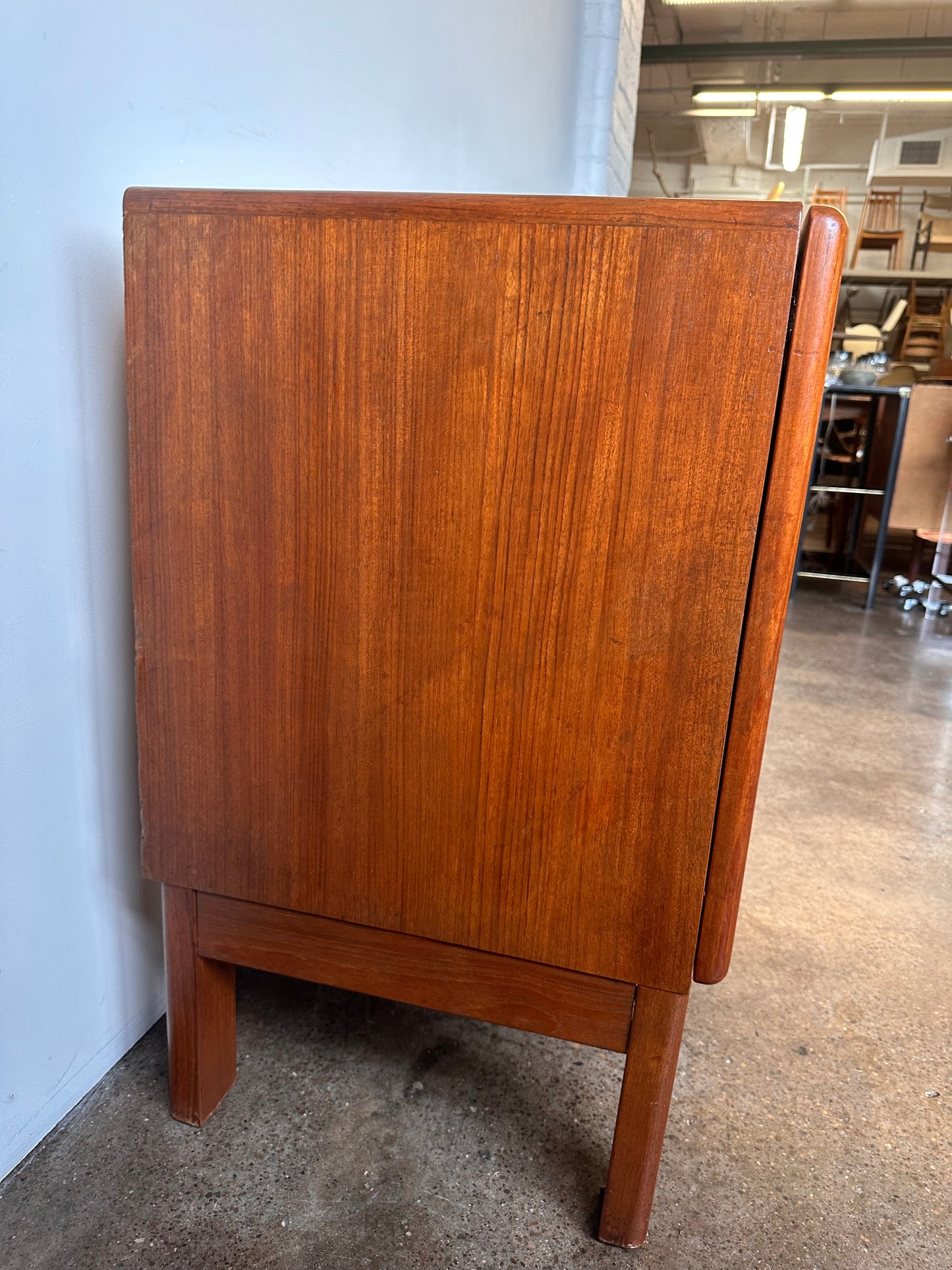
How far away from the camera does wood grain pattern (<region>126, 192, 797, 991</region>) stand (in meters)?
0.71

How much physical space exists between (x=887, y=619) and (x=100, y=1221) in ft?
13.0

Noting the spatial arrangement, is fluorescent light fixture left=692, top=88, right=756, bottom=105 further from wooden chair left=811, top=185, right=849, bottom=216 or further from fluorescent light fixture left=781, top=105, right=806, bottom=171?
wooden chair left=811, top=185, right=849, bottom=216

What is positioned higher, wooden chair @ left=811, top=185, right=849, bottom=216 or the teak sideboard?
wooden chair @ left=811, top=185, right=849, bottom=216

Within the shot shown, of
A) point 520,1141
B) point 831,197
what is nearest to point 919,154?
point 831,197

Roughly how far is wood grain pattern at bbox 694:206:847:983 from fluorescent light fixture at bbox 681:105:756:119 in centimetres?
927

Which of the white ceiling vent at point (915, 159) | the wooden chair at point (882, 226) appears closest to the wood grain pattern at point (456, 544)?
the wooden chair at point (882, 226)

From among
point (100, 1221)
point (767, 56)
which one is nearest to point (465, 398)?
point (100, 1221)

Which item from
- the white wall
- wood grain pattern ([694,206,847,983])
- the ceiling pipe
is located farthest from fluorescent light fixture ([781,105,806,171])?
wood grain pattern ([694,206,847,983])

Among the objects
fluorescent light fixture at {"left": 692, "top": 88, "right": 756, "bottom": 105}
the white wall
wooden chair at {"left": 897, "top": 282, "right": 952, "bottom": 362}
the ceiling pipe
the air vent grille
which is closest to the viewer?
the white wall

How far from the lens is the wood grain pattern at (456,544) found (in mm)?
711

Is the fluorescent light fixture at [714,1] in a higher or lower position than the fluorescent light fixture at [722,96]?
higher

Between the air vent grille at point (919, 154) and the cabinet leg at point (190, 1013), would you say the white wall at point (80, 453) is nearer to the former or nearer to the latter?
the cabinet leg at point (190, 1013)

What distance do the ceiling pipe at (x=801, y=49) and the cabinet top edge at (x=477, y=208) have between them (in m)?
7.99

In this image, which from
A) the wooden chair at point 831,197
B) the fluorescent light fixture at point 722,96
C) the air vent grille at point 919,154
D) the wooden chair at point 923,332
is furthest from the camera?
the air vent grille at point 919,154
